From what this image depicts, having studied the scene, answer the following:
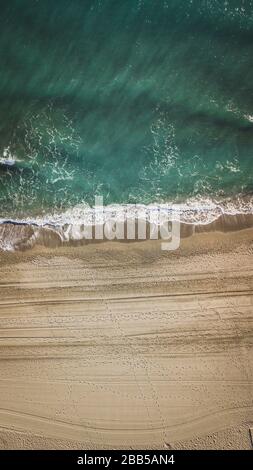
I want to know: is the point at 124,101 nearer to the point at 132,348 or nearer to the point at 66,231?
the point at 66,231

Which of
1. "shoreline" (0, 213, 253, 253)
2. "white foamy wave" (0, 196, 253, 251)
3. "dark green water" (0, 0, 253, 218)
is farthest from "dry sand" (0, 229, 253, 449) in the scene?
"dark green water" (0, 0, 253, 218)

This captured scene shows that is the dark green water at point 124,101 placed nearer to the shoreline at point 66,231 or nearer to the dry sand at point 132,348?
the shoreline at point 66,231

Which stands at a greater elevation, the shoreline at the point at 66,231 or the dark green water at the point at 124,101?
the dark green water at the point at 124,101

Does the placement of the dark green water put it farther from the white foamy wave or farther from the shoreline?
the shoreline

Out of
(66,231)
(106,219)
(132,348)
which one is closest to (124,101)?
(106,219)

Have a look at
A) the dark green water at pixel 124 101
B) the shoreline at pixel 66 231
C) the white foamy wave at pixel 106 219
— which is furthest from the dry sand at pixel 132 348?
the dark green water at pixel 124 101
